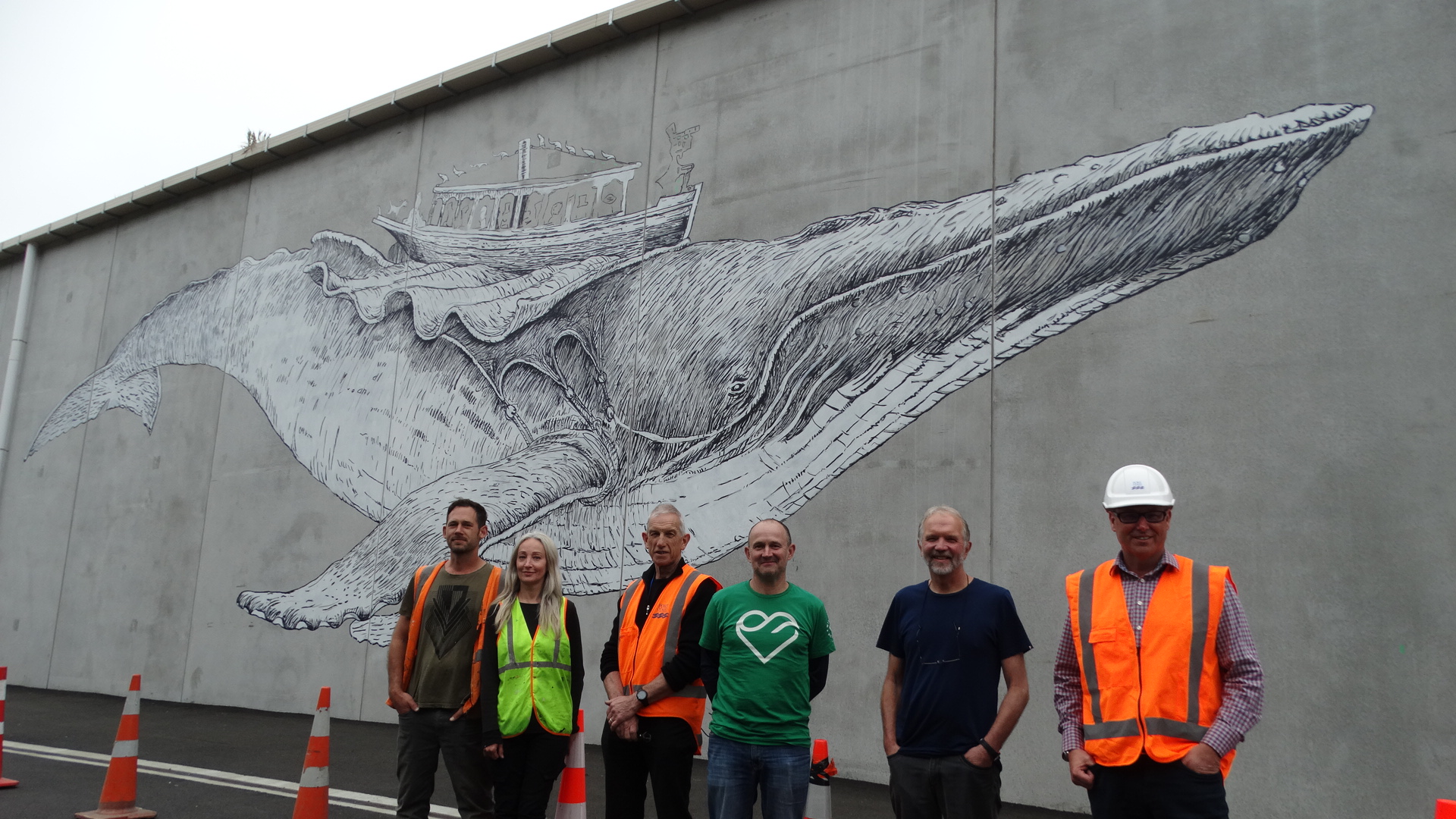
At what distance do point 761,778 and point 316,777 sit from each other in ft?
8.52

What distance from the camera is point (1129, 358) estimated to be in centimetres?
764

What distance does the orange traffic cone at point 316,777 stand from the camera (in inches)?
208

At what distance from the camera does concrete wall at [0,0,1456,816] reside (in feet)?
21.6

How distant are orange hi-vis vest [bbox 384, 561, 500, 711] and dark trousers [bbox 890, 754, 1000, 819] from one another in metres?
2.12

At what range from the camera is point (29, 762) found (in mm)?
8469

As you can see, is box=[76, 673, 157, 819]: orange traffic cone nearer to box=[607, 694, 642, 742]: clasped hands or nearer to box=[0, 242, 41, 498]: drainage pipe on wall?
box=[607, 694, 642, 742]: clasped hands

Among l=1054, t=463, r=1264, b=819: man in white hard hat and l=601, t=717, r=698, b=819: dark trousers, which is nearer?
l=1054, t=463, r=1264, b=819: man in white hard hat

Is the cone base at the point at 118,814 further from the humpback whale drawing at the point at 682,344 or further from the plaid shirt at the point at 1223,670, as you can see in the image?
the plaid shirt at the point at 1223,670

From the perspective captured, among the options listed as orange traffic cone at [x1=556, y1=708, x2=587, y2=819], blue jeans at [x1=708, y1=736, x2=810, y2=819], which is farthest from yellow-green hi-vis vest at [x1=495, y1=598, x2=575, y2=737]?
blue jeans at [x1=708, y1=736, x2=810, y2=819]

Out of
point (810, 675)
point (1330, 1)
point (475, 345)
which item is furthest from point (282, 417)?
point (1330, 1)

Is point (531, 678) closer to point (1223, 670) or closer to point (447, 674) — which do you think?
point (447, 674)

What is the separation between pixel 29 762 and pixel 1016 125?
9.55 meters

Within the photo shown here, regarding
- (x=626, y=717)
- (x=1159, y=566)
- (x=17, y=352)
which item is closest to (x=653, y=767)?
(x=626, y=717)

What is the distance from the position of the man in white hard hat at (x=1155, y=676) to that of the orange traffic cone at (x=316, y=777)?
3.85 m
